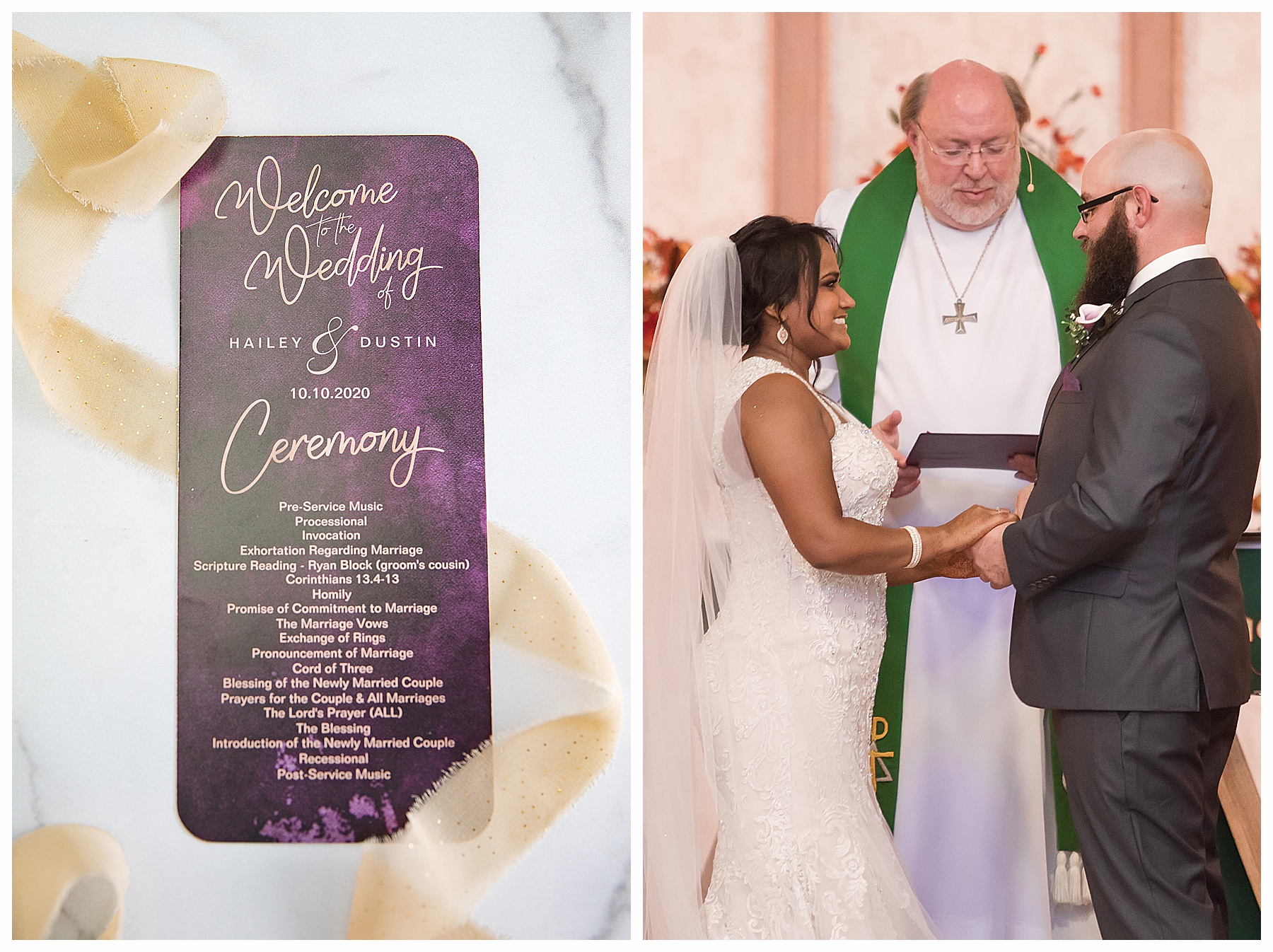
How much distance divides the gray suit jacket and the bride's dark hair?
0.71 meters

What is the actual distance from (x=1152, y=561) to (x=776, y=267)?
1139 millimetres

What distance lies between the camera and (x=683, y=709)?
8.59 feet

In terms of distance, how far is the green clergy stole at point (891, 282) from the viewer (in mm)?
3172

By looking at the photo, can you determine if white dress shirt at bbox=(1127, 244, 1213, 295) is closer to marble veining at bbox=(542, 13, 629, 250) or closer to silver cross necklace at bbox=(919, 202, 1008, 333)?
silver cross necklace at bbox=(919, 202, 1008, 333)

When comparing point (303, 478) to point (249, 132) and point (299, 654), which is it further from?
point (249, 132)

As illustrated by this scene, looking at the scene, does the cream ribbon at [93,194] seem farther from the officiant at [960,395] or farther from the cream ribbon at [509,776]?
the officiant at [960,395]

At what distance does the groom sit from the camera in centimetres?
229

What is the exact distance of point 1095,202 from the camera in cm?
254

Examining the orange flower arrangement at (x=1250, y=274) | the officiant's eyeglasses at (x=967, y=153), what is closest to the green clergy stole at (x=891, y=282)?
the officiant's eyeglasses at (x=967, y=153)

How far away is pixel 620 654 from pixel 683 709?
22 cm

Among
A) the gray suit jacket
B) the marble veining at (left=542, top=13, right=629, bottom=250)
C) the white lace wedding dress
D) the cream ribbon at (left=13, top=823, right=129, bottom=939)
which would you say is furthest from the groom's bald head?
the cream ribbon at (left=13, top=823, right=129, bottom=939)

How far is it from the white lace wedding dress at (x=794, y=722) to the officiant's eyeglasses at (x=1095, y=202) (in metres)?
0.76

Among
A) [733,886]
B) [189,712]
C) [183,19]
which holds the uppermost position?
[183,19]

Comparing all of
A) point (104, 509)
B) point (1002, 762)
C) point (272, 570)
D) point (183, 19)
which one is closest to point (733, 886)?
point (1002, 762)
